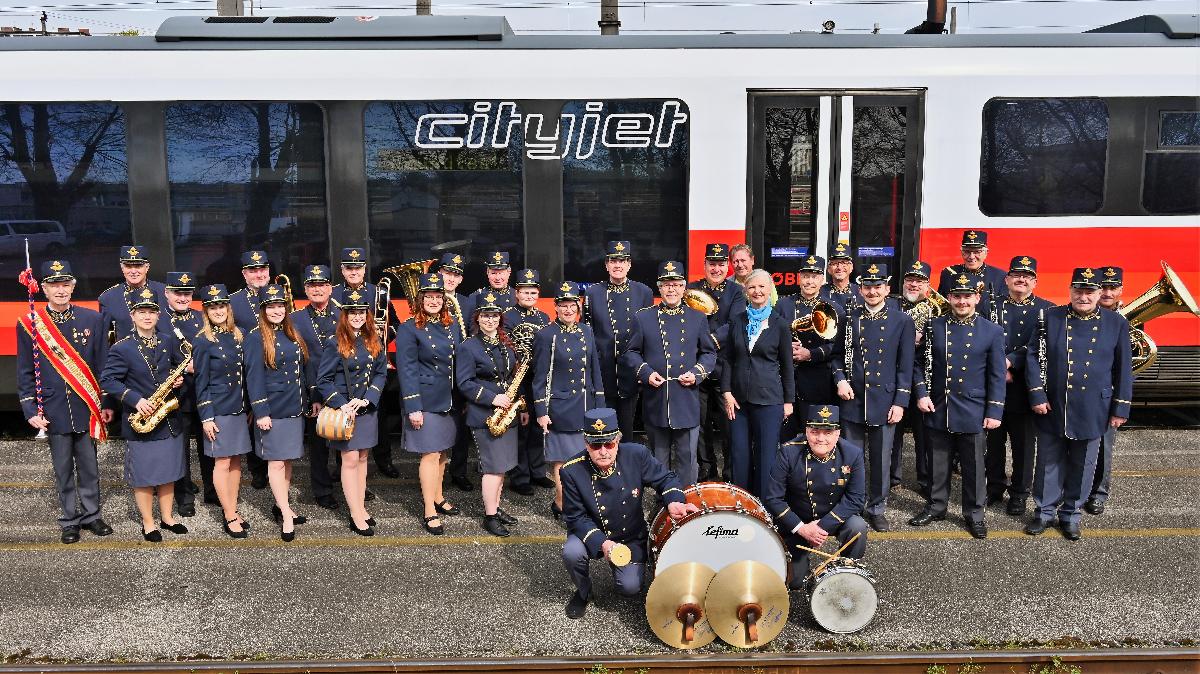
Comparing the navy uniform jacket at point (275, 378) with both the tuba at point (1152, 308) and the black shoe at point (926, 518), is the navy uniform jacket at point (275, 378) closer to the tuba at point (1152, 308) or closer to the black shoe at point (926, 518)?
the black shoe at point (926, 518)

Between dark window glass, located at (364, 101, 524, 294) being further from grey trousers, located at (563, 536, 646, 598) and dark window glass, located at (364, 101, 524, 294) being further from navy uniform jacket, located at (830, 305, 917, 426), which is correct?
grey trousers, located at (563, 536, 646, 598)

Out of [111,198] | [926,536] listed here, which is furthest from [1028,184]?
[111,198]

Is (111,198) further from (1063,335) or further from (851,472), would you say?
(1063,335)

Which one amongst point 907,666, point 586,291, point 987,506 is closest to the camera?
point 907,666

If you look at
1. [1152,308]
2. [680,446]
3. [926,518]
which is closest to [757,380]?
[680,446]

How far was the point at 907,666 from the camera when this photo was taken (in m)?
4.94

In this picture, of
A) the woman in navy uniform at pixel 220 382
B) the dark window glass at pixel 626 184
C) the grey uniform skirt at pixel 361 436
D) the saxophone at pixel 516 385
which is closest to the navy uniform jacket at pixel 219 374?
the woman in navy uniform at pixel 220 382

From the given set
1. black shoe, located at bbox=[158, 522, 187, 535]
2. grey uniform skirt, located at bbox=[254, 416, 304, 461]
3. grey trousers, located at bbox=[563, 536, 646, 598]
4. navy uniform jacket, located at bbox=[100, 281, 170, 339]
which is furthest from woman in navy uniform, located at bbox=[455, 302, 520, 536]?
navy uniform jacket, located at bbox=[100, 281, 170, 339]

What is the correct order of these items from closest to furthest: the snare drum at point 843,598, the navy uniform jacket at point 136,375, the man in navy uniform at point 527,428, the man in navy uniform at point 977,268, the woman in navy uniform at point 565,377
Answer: the snare drum at point 843,598
the navy uniform jacket at point 136,375
the woman in navy uniform at point 565,377
the man in navy uniform at point 527,428
the man in navy uniform at point 977,268

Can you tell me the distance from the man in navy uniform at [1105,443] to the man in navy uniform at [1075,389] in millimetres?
160

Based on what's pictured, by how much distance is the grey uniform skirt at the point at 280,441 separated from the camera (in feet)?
22.3

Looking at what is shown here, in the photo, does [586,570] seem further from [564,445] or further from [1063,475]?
[1063,475]

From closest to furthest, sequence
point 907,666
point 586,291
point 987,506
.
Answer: point 907,666
point 987,506
point 586,291

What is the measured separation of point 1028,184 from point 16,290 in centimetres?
954
